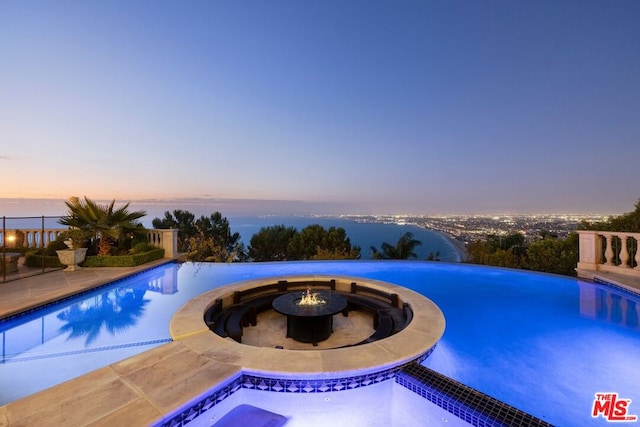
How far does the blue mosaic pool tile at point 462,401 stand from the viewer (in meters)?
2.10

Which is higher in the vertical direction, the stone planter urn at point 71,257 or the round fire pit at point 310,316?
the stone planter urn at point 71,257

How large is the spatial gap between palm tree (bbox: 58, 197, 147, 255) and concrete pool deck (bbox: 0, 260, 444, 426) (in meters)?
7.20

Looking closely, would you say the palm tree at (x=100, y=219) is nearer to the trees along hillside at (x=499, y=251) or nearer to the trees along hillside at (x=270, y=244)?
the trees along hillside at (x=270, y=244)

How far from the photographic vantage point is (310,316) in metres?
4.11

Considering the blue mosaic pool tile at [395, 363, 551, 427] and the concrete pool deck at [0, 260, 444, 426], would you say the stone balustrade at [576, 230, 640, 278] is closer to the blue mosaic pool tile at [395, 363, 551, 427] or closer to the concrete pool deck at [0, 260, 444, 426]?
the concrete pool deck at [0, 260, 444, 426]

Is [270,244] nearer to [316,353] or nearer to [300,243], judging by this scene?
[300,243]

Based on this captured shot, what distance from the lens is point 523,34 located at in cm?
1030

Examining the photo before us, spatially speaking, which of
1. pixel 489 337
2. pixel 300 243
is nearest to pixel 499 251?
pixel 300 243

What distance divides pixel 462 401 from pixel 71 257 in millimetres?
10605

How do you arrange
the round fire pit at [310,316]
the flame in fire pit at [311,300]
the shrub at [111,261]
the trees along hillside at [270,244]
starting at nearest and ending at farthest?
the round fire pit at [310,316], the flame in fire pit at [311,300], the shrub at [111,261], the trees along hillside at [270,244]

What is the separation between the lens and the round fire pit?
4219mm

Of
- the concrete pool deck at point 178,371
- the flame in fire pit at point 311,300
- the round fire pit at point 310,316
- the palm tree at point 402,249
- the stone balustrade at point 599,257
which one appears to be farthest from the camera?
the palm tree at point 402,249

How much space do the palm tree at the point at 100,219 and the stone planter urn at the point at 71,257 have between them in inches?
27.0

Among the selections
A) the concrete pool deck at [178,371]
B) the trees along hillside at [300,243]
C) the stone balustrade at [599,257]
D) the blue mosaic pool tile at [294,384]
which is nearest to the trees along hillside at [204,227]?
the trees along hillside at [300,243]
